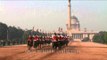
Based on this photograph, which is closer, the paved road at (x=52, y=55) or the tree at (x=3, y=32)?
the paved road at (x=52, y=55)

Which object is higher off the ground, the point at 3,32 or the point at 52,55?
the point at 3,32

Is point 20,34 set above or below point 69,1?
below

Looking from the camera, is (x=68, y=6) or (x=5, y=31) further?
(x=68, y=6)

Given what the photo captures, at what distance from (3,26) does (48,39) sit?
2790 inches

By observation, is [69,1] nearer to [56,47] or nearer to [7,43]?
[7,43]

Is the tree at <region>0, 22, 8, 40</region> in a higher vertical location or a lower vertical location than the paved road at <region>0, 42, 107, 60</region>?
higher

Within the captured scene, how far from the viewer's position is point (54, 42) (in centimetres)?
4341

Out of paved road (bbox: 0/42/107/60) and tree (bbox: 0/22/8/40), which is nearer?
paved road (bbox: 0/42/107/60)

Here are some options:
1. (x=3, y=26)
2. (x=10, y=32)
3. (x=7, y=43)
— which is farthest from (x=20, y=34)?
(x=7, y=43)

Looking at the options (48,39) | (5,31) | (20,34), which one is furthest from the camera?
(20,34)

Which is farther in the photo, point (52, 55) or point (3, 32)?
point (3, 32)

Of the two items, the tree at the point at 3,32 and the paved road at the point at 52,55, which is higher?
the tree at the point at 3,32

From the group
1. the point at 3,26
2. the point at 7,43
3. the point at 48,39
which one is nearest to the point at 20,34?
the point at 3,26

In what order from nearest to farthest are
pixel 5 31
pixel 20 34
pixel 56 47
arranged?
pixel 56 47 → pixel 5 31 → pixel 20 34
